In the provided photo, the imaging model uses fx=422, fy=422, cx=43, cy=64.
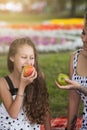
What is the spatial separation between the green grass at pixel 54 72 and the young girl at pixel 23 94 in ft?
5.38

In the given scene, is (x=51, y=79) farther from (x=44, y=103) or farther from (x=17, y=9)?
(x=44, y=103)

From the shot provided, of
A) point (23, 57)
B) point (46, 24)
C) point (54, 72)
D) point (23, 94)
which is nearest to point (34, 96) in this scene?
point (23, 94)

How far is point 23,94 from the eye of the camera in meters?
3.03

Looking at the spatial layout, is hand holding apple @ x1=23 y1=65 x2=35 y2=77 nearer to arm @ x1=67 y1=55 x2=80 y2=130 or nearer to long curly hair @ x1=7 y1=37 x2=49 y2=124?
long curly hair @ x1=7 y1=37 x2=49 y2=124

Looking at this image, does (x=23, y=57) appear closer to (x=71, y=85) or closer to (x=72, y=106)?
(x=71, y=85)

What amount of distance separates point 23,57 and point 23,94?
0.27 m

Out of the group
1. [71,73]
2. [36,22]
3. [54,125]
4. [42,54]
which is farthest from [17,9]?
[71,73]

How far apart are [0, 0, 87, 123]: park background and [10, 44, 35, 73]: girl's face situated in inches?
195

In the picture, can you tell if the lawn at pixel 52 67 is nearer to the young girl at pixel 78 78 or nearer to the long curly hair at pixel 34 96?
the young girl at pixel 78 78

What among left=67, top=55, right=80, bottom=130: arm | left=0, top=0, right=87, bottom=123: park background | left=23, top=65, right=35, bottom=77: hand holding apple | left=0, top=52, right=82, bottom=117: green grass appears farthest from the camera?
left=0, top=0, right=87, bottom=123: park background

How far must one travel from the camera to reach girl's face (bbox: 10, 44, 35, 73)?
305 centimetres

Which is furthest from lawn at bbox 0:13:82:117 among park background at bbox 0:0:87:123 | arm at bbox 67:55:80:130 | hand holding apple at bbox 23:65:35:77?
hand holding apple at bbox 23:65:35:77

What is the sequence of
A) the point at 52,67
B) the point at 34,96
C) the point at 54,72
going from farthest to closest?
1. the point at 52,67
2. the point at 54,72
3. the point at 34,96

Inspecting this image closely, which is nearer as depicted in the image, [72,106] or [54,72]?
[72,106]
